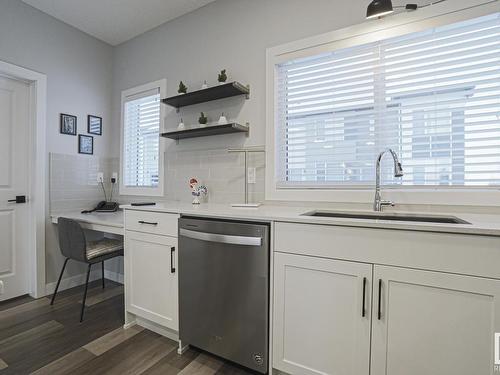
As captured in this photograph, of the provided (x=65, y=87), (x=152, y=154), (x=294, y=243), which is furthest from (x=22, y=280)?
(x=294, y=243)

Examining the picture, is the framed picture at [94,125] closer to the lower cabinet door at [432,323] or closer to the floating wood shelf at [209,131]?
the floating wood shelf at [209,131]

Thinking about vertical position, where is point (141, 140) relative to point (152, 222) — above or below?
above

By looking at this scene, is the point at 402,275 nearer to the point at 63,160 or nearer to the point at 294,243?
the point at 294,243

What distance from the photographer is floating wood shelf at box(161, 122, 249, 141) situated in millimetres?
2070

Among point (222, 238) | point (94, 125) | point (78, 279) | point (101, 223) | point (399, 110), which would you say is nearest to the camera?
point (222, 238)

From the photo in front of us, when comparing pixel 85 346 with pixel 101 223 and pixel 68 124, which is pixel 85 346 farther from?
pixel 68 124

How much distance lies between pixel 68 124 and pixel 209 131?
1.71 m

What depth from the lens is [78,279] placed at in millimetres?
2824

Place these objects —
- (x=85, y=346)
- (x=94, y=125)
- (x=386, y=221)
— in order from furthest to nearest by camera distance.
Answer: (x=94, y=125), (x=85, y=346), (x=386, y=221)

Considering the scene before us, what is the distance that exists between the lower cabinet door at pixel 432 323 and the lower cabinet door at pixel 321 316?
66mm

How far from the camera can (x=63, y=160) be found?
271 cm

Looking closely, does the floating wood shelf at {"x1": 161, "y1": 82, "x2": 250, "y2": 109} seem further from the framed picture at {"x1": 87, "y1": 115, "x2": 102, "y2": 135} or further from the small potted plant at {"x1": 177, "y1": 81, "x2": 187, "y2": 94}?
the framed picture at {"x1": 87, "y1": 115, "x2": 102, "y2": 135}

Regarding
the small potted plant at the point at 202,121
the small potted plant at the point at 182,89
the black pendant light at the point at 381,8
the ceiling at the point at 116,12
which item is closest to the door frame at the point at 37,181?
the ceiling at the point at 116,12

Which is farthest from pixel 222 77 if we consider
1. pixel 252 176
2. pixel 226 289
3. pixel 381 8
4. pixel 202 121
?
pixel 226 289
